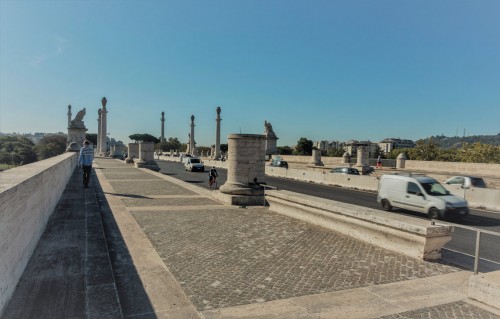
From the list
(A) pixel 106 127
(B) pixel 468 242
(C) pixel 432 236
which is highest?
(A) pixel 106 127

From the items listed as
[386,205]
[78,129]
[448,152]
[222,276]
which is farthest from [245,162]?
[448,152]

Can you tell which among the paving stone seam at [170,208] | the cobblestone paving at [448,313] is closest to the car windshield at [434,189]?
the paving stone seam at [170,208]

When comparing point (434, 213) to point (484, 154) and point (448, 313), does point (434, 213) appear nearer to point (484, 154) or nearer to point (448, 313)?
point (448, 313)

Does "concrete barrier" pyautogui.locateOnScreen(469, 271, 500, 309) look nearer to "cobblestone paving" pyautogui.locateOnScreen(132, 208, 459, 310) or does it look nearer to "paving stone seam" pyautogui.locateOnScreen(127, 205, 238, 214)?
"cobblestone paving" pyautogui.locateOnScreen(132, 208, 459, 310)

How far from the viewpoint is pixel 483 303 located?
4.32 meters

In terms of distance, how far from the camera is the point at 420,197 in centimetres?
1294

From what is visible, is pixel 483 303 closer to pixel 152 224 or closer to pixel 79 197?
pixel 152 224

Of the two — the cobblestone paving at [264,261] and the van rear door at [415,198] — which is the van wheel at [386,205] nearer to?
the van rear door at [415,198]

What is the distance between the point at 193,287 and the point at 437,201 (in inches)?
420

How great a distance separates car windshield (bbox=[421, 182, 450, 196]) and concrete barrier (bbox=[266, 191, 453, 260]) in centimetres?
624

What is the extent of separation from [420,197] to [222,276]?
412 inches

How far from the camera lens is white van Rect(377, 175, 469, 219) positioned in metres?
12.1

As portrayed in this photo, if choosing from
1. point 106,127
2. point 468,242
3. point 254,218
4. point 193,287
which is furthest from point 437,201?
point 106,127

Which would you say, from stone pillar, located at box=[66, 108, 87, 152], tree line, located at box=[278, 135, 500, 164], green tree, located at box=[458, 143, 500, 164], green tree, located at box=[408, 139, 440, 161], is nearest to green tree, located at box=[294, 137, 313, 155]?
tree line, located at box=[278, 135, 500, 164]
